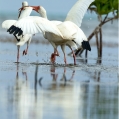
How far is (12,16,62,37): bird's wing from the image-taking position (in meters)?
18.2

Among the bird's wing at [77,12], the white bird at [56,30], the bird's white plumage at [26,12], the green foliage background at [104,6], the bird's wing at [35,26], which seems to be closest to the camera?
the bird's wing at [35,26]

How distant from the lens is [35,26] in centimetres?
1864

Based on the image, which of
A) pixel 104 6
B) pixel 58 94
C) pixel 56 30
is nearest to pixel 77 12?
pixel 56 30

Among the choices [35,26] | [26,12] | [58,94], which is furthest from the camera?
[26,12]

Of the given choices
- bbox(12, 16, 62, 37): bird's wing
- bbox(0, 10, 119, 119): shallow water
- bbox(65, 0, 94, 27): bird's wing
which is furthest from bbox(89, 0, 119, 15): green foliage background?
bbox(0, 10, 119, 119): shallow water

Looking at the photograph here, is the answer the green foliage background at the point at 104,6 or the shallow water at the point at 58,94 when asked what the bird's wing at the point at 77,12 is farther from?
the green foliage background at the point at 104,6

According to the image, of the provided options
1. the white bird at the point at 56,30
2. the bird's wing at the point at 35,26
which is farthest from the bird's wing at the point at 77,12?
the bird's wing at the point at 35,26

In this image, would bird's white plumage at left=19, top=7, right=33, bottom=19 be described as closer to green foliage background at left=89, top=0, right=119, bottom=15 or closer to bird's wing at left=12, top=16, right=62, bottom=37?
bird's wing at left=12, top=16, right=62, bottom=37

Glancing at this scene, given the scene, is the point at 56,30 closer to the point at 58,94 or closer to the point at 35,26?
the point at 35,26

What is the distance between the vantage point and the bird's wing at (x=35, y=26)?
1816 centimetres

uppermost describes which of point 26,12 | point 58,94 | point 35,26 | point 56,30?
point 26,12

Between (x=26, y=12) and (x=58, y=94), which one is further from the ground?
(x=26, y=12)

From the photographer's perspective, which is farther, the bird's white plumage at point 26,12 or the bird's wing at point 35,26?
the bird's white plumage at point 26,12

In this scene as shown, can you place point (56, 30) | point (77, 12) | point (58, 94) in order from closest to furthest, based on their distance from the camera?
point (58, 94) < point (56, 30) < point (77, 12)
